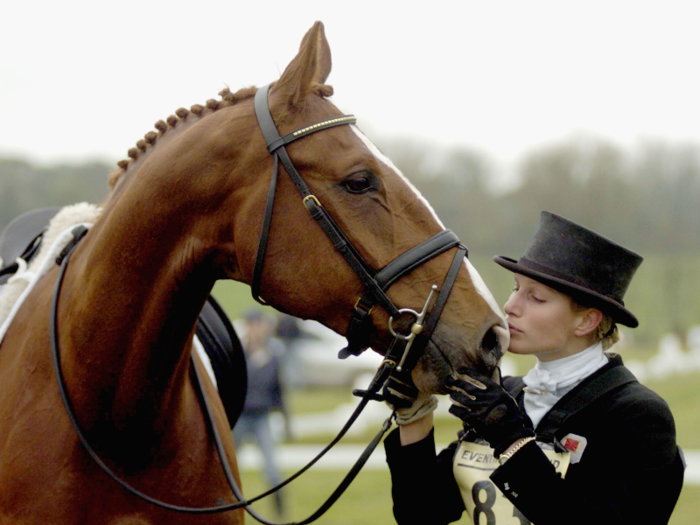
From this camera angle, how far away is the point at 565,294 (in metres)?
2.38

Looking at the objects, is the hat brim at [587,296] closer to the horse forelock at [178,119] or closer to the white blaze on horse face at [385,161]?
the white blaze on horse face at [385,161]

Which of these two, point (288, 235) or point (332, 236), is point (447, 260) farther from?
point (288, 235)

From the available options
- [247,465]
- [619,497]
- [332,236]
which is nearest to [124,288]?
[332,236]

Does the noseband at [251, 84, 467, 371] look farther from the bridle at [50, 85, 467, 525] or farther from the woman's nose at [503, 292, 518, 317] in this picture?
the woman's nose at [503, 292, 518, 317]

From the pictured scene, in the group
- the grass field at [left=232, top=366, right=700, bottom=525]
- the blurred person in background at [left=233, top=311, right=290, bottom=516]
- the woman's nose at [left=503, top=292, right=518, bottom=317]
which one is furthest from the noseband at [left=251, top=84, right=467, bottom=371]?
the blurred person in background at [left=233, top=311, right=290, bottom=516]

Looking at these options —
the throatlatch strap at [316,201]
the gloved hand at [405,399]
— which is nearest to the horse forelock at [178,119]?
the throatlatch strap at [316,201]

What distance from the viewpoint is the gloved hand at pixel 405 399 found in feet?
7.25

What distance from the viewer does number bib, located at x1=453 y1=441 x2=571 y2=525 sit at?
7.43ft

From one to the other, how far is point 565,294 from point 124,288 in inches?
58.3

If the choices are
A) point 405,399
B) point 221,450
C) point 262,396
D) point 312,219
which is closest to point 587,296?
point 405,399

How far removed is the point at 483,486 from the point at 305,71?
4.90ft

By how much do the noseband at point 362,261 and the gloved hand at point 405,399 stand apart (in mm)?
115

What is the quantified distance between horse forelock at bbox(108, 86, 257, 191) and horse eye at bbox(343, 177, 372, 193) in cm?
51

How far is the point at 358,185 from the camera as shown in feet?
7.17
